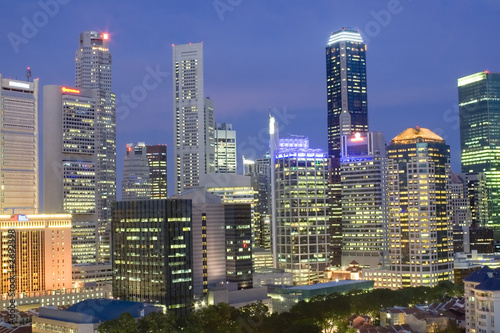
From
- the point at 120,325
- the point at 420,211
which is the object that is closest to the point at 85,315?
the point at 120,325

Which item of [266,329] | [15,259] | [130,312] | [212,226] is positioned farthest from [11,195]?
[266,329]

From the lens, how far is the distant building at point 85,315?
85.1 metres

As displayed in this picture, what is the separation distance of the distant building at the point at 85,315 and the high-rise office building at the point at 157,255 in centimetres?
1003

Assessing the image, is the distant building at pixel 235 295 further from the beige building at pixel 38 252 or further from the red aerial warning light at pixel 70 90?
the red aerial warning light at pixel 70 90

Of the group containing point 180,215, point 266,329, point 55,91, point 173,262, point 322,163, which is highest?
point 55,91

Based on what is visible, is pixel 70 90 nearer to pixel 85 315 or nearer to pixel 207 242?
pixel 207 242

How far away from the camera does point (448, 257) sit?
155 meters

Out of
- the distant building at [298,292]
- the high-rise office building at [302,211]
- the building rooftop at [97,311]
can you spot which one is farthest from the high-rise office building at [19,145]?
the building rooftop at [97,311]

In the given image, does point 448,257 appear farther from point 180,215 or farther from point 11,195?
point 11,195

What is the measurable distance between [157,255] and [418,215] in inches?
2865

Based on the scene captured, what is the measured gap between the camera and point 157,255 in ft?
342

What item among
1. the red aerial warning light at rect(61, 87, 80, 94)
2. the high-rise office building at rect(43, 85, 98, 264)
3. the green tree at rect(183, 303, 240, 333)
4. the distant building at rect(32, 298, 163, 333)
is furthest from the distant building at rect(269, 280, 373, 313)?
the red aerial warning light at rect(61, 87, 80, 94)

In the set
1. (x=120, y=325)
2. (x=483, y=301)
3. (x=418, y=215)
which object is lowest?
(x=120, y=325)

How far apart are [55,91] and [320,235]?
87.1 metres
